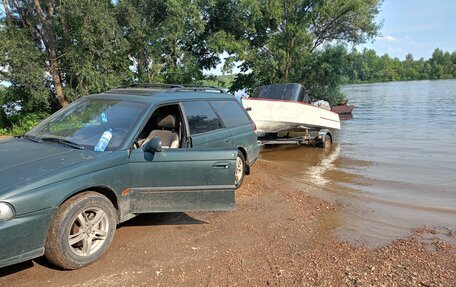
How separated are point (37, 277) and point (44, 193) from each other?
3.06 feet

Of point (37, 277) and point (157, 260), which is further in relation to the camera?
point (157, 260)

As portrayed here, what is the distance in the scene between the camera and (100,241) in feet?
13.5

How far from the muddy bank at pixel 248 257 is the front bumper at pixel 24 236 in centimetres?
43

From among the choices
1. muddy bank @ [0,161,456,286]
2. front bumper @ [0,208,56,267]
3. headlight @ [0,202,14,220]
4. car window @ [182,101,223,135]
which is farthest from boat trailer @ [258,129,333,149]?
headlight @ [0,202,14,220]

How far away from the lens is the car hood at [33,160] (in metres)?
3.48

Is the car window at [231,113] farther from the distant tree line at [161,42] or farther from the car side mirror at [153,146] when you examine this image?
the distant tree line at [161,42]

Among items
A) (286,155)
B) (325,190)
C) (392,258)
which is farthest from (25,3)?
(392,258)

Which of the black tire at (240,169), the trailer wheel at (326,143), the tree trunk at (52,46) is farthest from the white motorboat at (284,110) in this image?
the tree trunk at (52,46)

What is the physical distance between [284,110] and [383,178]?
455 centimetres

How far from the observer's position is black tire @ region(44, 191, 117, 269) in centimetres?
364

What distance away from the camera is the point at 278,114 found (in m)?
12.7

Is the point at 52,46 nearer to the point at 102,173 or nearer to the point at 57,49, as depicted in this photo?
the point at 57,49

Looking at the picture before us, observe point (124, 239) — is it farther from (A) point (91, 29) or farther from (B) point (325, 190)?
(A) point (91, 29)

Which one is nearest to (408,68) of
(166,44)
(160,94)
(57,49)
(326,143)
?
(166,44)
